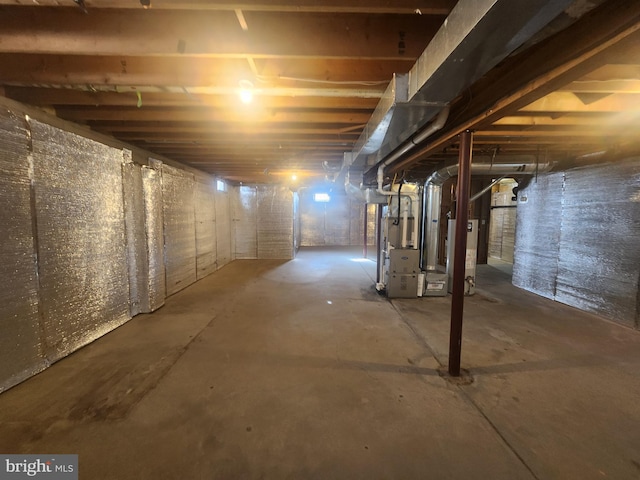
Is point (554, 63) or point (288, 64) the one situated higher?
point (288, 64)

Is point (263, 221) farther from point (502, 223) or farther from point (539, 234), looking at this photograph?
point (502, 223)

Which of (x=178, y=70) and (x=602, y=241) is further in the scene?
(x=602, y=241)

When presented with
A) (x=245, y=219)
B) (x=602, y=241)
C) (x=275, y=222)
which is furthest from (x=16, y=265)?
(x=602, y=241)

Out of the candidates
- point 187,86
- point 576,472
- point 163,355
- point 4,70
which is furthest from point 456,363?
point 4,70

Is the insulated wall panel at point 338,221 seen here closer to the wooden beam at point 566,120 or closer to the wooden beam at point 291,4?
the wooden beam at point 566,120

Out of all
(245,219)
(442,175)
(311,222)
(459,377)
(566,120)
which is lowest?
(459,377)

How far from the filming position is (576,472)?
4.13 ft

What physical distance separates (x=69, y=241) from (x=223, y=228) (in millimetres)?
4064

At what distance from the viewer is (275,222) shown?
277 inches

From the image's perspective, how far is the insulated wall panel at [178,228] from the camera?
147 inches

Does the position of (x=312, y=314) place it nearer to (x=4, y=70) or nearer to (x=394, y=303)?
(x=394, y=303)

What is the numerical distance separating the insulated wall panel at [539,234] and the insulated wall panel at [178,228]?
5415 millimetres

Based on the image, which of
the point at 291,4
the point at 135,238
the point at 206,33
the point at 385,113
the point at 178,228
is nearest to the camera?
the point at 291,4

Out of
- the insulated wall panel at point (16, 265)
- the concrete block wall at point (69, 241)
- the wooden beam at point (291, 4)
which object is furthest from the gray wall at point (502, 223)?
the insulated wall panel at point (16, 265)
